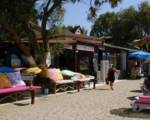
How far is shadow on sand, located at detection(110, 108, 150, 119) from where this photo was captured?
14.0 meters

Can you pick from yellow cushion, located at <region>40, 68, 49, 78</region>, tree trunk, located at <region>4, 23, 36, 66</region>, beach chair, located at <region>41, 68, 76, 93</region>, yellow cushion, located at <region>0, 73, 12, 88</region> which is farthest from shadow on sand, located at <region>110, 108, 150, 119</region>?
tree trunk, located at <region>4, 23, 36, 66</region>

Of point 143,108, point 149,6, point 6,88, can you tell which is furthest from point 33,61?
point 149,6

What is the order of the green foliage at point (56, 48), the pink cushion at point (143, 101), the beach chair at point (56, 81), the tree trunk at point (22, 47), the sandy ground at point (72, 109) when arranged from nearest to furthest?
the sandy ground at point (72, 109), the pink cushion at point (143, 101), the beach chair at point (56, 81), the tree trunk at point (22, 47), the green foliage at point (56, 48)

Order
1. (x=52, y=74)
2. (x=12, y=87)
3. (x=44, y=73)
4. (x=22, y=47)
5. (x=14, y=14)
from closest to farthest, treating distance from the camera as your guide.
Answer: (x=12, y=87) < (x=14, y=14) < (x=44, y=73) < (x=52, y=74) < (x=22, y=47)

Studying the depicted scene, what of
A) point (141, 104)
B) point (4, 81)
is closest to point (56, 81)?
point (4, 81)

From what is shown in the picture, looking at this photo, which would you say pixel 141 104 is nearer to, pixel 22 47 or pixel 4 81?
pixel 4 81

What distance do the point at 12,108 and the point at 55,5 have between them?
29.2 ft

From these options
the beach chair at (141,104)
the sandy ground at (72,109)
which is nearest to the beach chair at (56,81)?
the sandy ground at (72,109)

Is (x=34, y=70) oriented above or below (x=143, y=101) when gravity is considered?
above

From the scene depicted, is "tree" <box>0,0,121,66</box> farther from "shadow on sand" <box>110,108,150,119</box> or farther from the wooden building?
"shadow on sand" <box>110,108,150,119</box>

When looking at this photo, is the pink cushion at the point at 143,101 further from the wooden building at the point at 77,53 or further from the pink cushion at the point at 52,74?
the wooden building at the point at 77,53

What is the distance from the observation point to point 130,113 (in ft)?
48.3

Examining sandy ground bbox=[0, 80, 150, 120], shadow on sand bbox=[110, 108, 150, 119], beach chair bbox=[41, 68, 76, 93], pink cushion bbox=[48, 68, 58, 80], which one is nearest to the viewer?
sandy ground bbox=[0, 80, 150, 120]

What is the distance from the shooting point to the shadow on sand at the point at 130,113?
1404 centimetres
